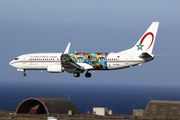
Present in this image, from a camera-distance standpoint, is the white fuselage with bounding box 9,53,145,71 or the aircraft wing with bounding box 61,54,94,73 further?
the aircraft wing with bounding box 61,54,94,73

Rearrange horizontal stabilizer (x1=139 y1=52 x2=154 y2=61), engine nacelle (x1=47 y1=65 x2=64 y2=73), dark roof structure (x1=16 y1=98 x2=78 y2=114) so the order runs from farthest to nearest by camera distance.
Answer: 1. dark roof structure (x1=16 y1=98 x2=78 y2=114)
2. engine nacelle (x1=47 y1=65 x2=64 y2=73)
3. horizontal stabilizer (x1=139 y1=52 x2=154 y2=61)

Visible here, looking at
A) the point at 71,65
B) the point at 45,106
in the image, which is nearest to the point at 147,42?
the point at 71,65

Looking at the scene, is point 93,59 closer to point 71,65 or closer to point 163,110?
point 71,65

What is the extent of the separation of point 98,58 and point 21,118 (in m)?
21.5

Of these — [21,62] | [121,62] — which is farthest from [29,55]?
[121,62]

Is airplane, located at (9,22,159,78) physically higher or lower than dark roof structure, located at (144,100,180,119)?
higher

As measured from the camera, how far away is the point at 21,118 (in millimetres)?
105812

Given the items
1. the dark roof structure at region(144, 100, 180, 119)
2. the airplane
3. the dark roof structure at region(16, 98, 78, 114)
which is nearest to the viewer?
the airplane

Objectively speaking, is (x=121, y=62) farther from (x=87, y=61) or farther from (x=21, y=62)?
(x=21, y=62)

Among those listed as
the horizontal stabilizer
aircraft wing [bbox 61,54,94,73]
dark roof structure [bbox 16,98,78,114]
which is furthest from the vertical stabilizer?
dark roof structure [bbox 16,98,78,114]

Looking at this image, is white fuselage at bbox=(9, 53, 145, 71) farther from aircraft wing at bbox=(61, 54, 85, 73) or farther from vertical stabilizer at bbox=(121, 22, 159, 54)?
vertical stabilizer at bbox=(121, 22, 159, 54)

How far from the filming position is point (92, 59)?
120 metres

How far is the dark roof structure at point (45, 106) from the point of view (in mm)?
131750

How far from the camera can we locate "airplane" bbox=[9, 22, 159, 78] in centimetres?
11850
